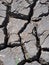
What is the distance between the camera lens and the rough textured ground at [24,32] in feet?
8.48

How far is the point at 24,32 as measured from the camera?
2.82 m

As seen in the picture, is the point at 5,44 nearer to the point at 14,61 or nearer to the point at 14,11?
the point at 14,61

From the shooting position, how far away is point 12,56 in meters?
2.62

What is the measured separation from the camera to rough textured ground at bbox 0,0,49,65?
8.48 ft

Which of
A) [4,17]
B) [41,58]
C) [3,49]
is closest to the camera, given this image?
[41,58]

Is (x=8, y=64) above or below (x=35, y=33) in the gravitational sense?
below

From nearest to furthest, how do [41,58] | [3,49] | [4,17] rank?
[41,58]
[3,49]
[4,17]

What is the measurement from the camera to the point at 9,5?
3213mm

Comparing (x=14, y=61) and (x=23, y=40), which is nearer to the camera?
(x=14, y=61)

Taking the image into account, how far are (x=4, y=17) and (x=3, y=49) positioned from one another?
1.56ft

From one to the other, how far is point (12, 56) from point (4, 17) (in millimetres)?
589

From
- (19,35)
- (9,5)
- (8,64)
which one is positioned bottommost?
(8,64)

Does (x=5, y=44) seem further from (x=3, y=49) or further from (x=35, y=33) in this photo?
(x=35, y=33)

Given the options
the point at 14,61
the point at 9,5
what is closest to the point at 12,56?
the point at 14,61
